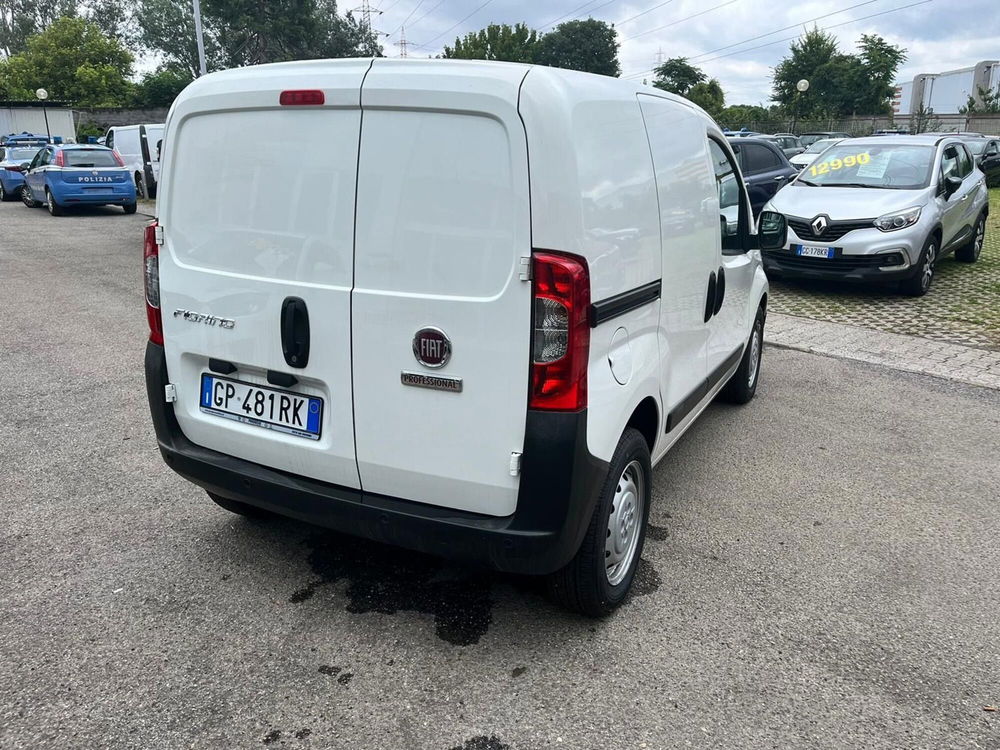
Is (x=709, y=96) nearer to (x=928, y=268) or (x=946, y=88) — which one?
(x=946, y=88)

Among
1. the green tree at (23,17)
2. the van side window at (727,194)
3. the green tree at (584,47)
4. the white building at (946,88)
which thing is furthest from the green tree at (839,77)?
the green tree at (23,17)

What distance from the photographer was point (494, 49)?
9050 centimetres

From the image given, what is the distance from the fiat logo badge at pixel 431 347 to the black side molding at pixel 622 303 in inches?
18.8

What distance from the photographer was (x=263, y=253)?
283 cm

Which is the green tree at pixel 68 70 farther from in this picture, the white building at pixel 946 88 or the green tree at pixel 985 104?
the white building at pixel 946 88

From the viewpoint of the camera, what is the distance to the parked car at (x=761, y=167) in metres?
13.0

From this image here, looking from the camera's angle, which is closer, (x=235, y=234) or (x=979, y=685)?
(x=979, y=685)

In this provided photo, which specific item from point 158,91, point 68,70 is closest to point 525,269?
point 158,91

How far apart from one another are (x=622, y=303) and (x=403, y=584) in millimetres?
1487

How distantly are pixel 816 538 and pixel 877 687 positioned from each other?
1115 millimetres

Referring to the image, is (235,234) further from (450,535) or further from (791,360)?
(791,360)

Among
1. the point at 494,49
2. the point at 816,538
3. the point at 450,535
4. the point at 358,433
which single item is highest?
the point at 494,49

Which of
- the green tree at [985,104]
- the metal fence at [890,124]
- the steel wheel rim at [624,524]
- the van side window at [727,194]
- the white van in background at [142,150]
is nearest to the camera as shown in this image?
the steel wheel rim at [624,524]

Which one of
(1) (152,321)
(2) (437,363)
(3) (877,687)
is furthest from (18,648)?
(3) (877,687)
